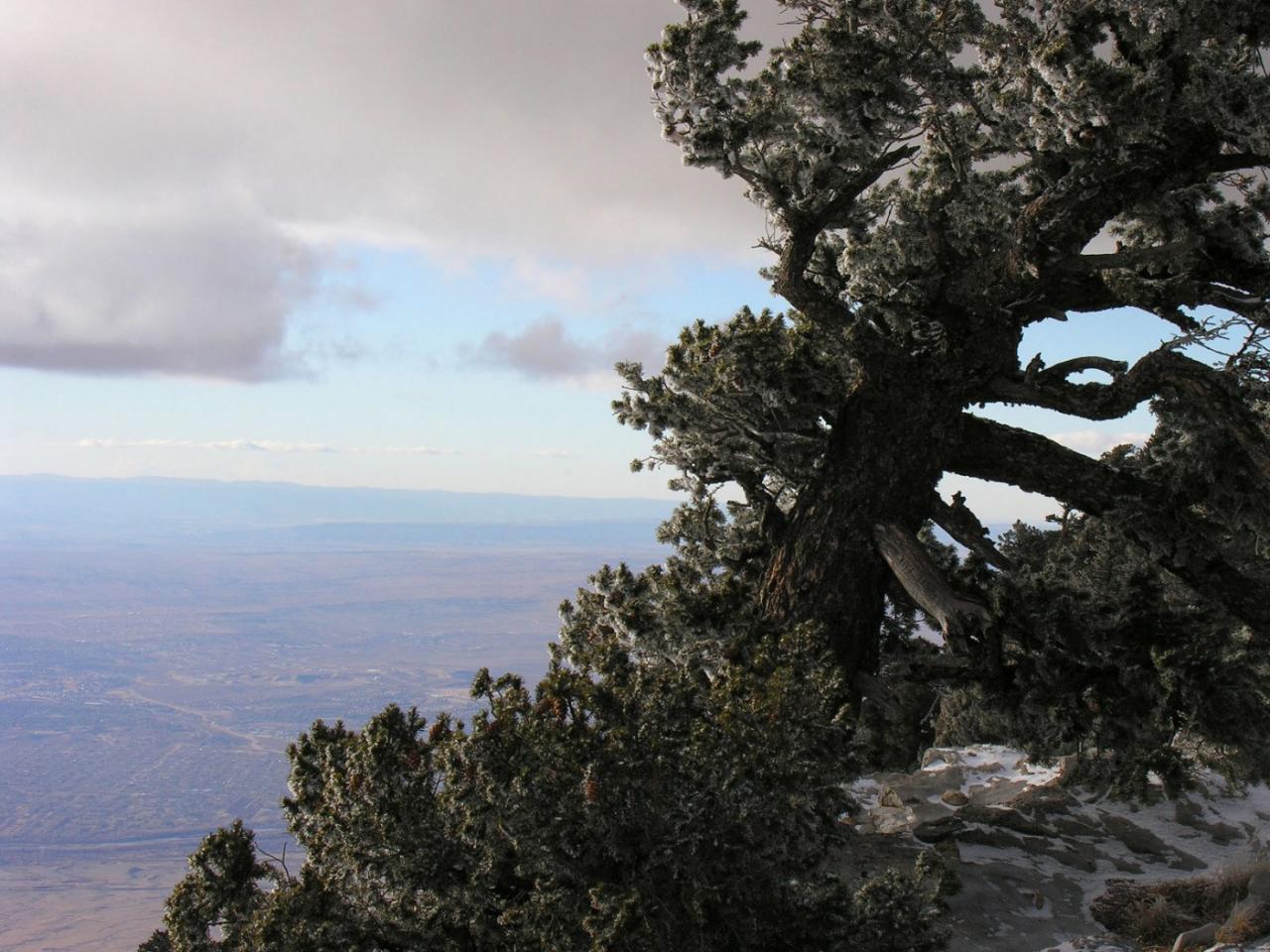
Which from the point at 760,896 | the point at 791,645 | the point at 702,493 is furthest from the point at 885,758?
the point at 760,896

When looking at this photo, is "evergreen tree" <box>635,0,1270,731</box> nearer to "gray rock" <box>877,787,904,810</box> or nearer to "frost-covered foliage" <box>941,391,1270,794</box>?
"frost-covered foliage" <box>941,391,1270,794</box>

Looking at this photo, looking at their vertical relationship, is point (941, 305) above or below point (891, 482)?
above

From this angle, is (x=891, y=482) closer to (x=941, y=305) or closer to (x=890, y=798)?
(x=941, y=305)

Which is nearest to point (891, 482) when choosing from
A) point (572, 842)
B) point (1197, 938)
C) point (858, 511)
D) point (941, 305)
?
point (858, 511)

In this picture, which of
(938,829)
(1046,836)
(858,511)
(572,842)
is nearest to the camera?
(572,842)

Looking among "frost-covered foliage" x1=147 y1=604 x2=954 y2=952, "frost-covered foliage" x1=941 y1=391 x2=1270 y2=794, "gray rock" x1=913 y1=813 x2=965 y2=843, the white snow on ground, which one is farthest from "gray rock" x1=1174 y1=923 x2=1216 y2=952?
"gray rock" x1=913 y1=813 x2=965 y2=843

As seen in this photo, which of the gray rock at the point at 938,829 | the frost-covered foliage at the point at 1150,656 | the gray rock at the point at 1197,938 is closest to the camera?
the gray rock at the point at 1197,938

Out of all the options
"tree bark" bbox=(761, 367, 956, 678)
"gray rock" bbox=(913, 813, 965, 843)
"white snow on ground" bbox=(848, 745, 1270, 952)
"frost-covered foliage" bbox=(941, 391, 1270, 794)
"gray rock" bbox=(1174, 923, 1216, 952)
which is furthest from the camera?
"tree bark" bbox=(761, 367, 956, 678)

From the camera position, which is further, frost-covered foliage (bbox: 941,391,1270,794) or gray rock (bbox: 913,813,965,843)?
gray rock (bbox: 913,813,965,843)

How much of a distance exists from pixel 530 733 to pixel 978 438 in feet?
24.3

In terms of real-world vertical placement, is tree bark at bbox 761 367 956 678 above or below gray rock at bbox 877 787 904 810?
above

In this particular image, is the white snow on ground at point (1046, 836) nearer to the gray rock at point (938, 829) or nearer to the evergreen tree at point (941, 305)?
the gray rock at point (938, 829)

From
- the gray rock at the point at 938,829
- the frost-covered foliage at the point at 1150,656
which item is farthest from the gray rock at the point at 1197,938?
the gray rock at the point at 938,829

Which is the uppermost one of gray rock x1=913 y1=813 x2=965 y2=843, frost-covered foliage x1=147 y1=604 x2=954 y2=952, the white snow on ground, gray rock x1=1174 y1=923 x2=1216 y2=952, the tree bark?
the tree bark
